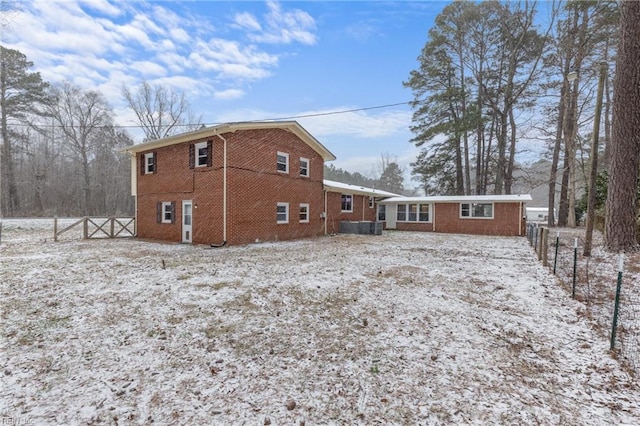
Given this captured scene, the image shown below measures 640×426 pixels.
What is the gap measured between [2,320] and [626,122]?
1480 cm

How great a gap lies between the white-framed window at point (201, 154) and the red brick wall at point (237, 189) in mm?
301

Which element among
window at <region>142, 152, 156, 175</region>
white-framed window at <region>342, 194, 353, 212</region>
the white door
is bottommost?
the white door

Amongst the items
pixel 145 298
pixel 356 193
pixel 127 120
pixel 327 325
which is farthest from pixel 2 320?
pixel 127 120

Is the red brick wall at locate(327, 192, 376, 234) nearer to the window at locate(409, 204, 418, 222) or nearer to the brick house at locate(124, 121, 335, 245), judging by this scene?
the brick house at locate(124, 121, 335, 245)

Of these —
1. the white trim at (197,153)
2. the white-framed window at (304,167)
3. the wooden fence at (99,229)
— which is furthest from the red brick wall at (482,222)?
the wooden fence at (99,229)

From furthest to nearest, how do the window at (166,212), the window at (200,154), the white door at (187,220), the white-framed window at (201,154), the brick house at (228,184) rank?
the window at (166,212)
the white door at (187,220)
the white-framed window at (201,154)
the window at (200,154)
the brick house at (228,184)

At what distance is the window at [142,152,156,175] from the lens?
1436 cm

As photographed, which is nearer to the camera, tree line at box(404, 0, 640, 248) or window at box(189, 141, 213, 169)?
window at box(189, 141, 213, 169)

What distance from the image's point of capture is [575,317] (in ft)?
14.8

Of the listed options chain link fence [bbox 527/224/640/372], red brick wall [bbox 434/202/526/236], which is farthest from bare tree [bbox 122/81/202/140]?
chain link fence [bbox 527/224/640/372]

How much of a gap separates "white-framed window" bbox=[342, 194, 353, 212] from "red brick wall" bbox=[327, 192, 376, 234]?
27 centimetres

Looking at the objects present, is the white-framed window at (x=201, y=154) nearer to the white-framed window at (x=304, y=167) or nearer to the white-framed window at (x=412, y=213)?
the white-framed window at (x=304, y=167)

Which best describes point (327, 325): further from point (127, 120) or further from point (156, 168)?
point (127, 120)

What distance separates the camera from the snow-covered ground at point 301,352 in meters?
2.54
